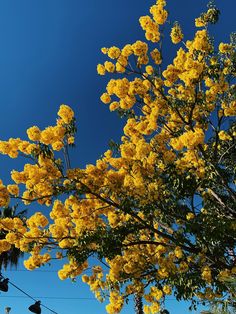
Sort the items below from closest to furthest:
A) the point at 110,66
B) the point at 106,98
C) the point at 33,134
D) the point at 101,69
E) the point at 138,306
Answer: the point at 33,134 < the point at 110,66 < the point at 101,69 < the point at 106,98 < the point at 138,306

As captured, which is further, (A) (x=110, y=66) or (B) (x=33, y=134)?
(A) (x=110, y=66)

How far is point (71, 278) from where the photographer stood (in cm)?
866

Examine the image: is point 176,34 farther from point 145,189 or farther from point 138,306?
point 138,306

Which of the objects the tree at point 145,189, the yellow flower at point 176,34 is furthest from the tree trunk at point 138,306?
the yellow flower at point 176,34

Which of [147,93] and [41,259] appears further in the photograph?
[147,93]

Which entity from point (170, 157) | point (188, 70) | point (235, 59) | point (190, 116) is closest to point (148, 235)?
point (170, 157)

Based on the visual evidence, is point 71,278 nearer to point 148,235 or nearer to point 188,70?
point 148,235

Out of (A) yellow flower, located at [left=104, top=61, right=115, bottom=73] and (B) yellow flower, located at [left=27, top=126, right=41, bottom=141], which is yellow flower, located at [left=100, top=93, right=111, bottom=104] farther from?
(B) yellow flower, located at [left=27, top=126, right=41, bottom=141]

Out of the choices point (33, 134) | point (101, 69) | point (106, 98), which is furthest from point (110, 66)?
point (33, 134)

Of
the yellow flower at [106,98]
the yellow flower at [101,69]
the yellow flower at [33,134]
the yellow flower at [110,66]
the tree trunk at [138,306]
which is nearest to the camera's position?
the yellow flower at [33,134]

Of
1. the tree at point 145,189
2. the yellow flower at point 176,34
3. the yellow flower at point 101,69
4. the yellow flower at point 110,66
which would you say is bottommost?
the tree at point 145,189

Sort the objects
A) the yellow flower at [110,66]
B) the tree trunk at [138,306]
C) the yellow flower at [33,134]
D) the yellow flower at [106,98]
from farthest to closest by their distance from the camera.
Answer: the tree trunk at [138,306]
the yellow flower at [106,98]
the yellow flower at [110,66]
the yellow flower at [33,134]

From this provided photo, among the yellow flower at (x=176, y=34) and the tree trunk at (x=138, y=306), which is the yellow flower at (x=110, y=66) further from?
the tree trunk at (x=138, y=306)

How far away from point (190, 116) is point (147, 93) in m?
1.18
